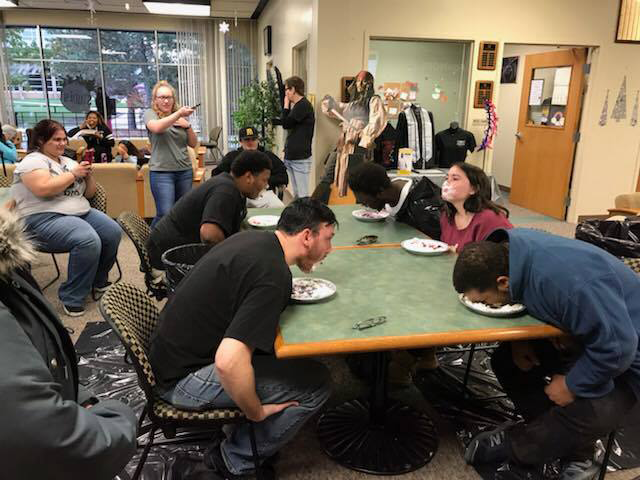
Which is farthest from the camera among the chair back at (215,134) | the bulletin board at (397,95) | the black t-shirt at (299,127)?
the chair back at (215,134)

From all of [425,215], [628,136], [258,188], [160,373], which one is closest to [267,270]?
[160,373]

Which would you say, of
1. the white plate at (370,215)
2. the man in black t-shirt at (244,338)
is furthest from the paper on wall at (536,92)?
the man in black t-shirt at (244,338)

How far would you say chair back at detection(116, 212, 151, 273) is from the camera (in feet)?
8.51

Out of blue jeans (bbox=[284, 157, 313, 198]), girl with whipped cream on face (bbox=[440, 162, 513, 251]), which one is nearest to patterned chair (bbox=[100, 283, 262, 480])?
girl with whipped cream on face (bbox=[440, 162, 513, 251])

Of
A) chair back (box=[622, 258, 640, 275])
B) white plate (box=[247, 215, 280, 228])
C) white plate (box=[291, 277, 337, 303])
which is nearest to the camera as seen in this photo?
white plate (box=[291, 277, 337, 303])

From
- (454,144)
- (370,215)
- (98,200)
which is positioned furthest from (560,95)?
(98,200)

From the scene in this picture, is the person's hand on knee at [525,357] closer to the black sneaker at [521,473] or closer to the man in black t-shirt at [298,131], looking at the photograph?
the black sneaker at [521,473]

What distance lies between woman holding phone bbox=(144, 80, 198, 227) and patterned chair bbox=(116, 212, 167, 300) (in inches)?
43.5

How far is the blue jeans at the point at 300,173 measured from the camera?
5324 millimetres

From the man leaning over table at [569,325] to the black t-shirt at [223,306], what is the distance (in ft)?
2.03

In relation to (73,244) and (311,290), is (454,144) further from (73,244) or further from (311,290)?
(311,290)

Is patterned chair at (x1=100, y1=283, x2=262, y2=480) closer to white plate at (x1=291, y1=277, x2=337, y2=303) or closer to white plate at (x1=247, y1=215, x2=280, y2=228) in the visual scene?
white plate at (x1=291, y1=277, x2=337, y2=303)

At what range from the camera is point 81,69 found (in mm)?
9750

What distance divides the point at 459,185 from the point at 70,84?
951 centimetres
